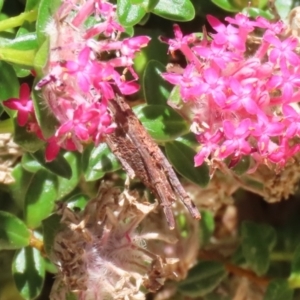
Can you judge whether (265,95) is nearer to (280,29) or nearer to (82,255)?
(280,29)

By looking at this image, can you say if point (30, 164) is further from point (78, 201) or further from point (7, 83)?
point (7, 83)

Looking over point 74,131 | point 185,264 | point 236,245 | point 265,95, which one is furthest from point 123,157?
point 236,245

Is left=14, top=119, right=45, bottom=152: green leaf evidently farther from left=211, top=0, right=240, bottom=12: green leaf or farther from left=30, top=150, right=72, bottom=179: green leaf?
left=211, top=0, right=240, bottom=12: green leaf

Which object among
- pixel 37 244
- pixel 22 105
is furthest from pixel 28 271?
pixel 22 105

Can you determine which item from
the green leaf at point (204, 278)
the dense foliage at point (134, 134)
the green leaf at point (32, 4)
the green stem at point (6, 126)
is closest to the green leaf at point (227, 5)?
the dense foliage at point (134, 134)

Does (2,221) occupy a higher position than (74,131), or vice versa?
(74,131)

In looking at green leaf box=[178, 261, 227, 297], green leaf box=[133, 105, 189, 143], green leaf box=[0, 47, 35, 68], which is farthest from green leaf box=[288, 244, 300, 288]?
green leaf box=[0, 47, 35, 68]

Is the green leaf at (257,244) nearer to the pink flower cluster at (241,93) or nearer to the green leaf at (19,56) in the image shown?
the pink flower cluster at (241,93)
